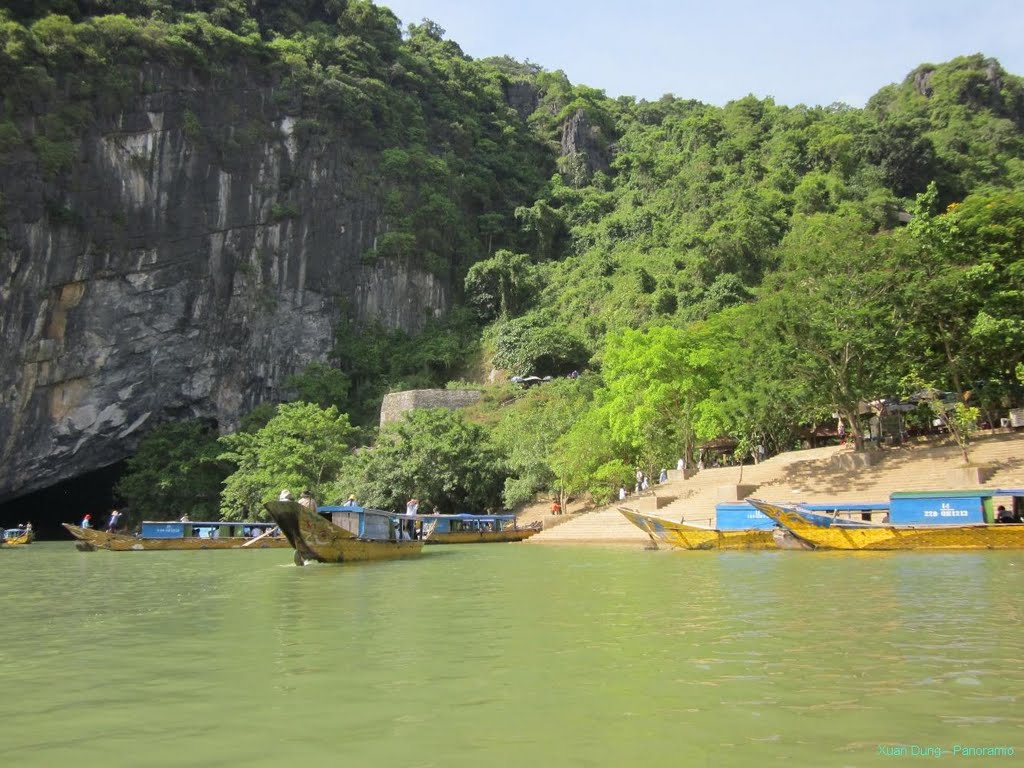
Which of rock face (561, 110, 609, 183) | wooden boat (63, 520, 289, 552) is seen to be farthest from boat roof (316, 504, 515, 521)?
rock face (561, 110, 609, 183)

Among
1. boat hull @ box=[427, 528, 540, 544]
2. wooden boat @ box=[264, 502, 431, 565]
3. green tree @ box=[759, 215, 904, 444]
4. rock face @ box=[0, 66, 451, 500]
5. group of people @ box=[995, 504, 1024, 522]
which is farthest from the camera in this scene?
rock face @ box=[0, 66, 451, 500]

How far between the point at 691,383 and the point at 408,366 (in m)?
22.7

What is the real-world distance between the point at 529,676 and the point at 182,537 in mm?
23950

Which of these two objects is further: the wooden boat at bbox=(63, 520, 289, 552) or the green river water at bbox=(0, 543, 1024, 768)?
the wooden boat at bbox=(63, 520, 289, 552)

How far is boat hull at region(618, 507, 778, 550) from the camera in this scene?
17688mm

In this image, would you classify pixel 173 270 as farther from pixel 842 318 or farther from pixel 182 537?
pixel 842 318

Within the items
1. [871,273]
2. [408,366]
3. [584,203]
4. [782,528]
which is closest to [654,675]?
[782,528]

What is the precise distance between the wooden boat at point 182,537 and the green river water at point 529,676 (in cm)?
1574

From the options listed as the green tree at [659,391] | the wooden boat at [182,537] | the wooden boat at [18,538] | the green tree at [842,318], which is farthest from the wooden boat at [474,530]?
the wooden boat at [18,538]

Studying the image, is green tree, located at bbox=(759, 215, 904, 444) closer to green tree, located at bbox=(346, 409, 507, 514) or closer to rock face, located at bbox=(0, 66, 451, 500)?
green tree, located at bbox=(346, 409, 507, 514)

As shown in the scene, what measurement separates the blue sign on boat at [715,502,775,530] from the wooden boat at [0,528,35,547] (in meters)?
27.7

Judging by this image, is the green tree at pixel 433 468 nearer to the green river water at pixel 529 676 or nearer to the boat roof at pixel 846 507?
the boat roof at pixel 846 507

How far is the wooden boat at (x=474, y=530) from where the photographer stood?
26.5 meters

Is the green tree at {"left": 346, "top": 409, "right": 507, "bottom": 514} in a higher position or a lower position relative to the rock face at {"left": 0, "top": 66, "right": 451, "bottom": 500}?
lower
